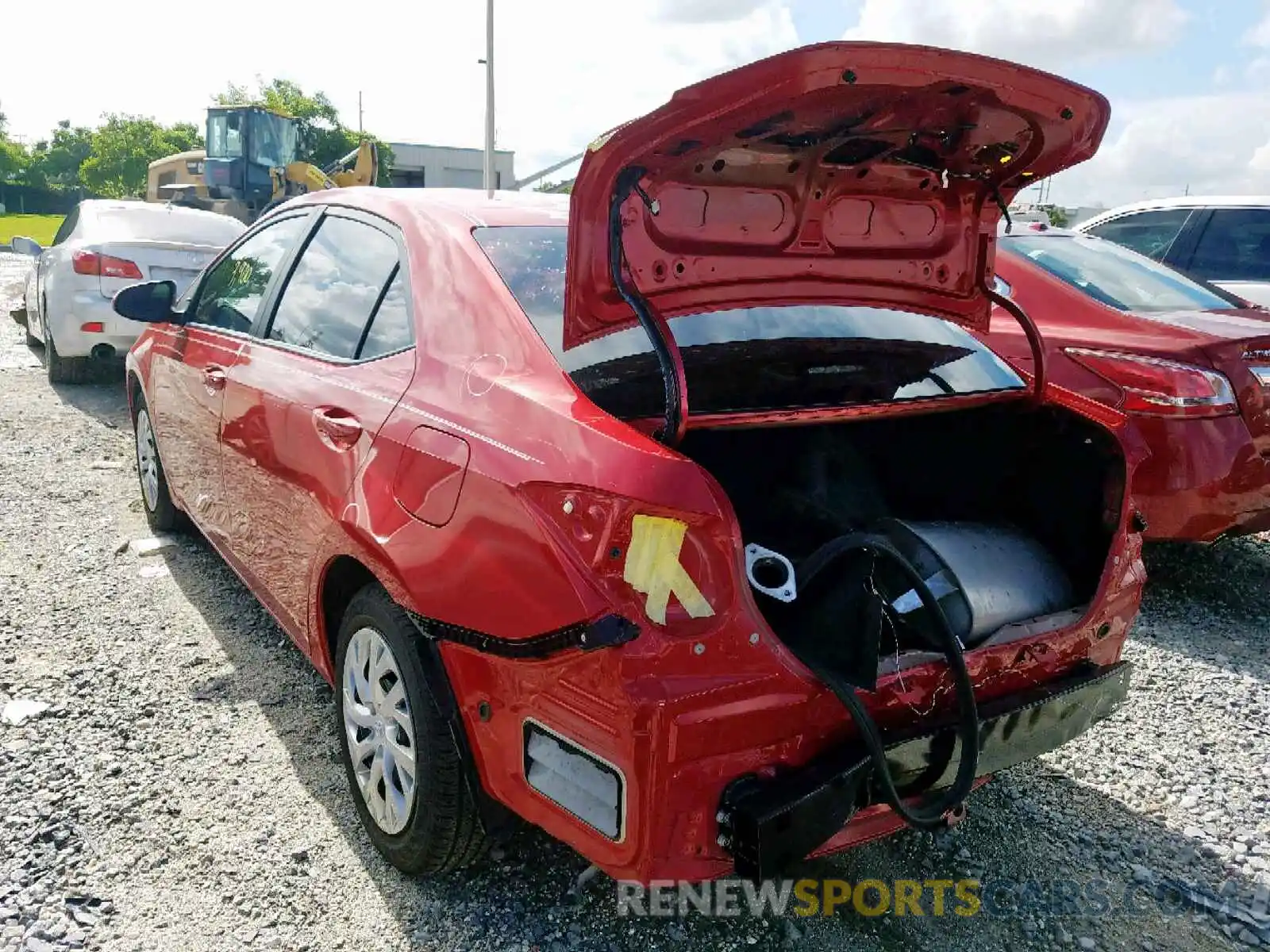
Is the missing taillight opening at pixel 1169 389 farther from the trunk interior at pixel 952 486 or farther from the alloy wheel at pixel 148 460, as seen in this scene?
the alloy wheel at pixel 148 460

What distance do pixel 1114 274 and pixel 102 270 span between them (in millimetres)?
7076

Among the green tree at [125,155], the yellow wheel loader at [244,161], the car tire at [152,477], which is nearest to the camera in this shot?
the car tire at [152,477]

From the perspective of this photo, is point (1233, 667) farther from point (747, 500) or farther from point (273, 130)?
point (273, 130)

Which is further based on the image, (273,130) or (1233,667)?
(273,130)

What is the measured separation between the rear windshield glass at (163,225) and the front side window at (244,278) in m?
4.33

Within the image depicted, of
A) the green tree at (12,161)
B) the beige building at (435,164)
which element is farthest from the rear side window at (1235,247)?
the green tree at (12,161)

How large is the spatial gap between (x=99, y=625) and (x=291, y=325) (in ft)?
5.20

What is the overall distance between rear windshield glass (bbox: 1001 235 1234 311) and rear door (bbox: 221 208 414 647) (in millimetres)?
3402

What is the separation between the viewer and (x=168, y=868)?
7.89 ft

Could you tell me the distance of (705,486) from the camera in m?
1.75

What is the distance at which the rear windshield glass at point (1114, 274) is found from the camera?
4613mm

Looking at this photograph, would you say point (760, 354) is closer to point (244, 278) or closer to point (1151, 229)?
point (244, 278)

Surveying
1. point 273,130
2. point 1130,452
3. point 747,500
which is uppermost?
point 273,130

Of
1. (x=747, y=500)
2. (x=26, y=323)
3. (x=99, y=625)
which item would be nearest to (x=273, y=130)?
(x=26, y=323)
